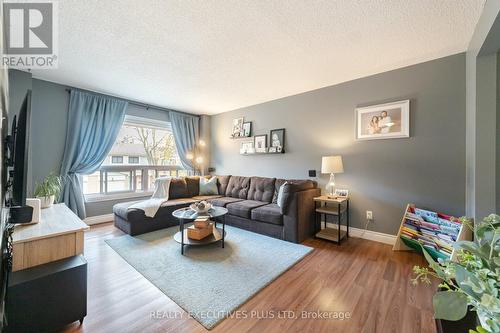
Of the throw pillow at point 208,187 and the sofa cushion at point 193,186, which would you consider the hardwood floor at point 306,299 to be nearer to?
the sofa cushion at point 193,186

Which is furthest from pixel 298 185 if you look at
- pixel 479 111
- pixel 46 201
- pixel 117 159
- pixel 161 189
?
pixel 117 159

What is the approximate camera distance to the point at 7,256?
1.14 m

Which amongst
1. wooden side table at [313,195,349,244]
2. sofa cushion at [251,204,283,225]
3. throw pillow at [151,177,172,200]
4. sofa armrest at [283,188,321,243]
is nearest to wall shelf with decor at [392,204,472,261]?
wooden side table at [313,195,349,244]

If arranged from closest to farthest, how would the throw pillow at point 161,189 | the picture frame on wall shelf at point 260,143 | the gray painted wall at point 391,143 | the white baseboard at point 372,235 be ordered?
1. the gray painted wall at point 391,143
2. the white baseboard at point 372,235
3. the throw pillow at point 161,189
4. the picture frame on wall shelf at point 260,143

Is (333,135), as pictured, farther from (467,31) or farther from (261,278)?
(261,278)

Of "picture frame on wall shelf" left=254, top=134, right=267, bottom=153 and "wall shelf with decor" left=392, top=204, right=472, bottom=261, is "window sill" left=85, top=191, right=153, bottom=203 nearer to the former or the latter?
"picture frame on wall shelf" left=254, top=134, right=267, bottom=153

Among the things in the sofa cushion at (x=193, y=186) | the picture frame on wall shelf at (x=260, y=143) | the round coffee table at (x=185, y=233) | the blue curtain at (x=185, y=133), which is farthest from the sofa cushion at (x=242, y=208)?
the blue curtain at (x=185, y=133)

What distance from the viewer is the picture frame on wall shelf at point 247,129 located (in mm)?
4523

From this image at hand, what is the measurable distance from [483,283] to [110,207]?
4803mm

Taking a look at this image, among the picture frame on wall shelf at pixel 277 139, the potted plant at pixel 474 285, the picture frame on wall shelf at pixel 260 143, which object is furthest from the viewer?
the picture frame on wall shelf at pixel 260 143

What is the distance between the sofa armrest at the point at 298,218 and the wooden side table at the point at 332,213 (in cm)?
17

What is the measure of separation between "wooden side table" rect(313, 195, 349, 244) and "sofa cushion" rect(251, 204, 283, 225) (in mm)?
612

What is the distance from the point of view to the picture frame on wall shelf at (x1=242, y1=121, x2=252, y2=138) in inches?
178

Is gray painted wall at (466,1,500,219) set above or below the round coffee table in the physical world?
above
